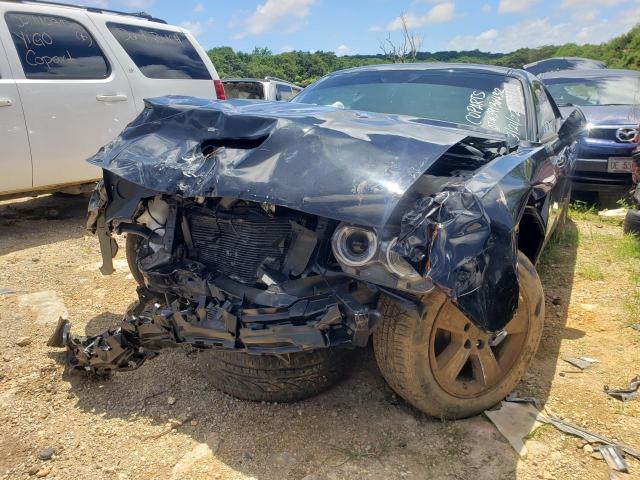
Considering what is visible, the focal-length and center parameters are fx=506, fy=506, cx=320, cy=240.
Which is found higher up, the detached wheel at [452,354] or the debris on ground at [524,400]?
the detached wheel at [452,354]

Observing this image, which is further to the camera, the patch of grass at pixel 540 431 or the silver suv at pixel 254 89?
the silver suv at pixel 254 89

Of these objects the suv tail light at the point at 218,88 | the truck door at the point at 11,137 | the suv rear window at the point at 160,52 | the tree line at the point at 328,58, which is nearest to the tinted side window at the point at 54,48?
the truck door at the point at 11,137

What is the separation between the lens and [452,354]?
229cm

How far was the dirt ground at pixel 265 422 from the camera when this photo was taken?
2113mm

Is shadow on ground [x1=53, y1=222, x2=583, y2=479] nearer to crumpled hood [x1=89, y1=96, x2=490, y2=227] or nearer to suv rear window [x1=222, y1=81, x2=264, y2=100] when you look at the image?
crumpled hood [x1=89, y1=96, x2=490, y2=227]

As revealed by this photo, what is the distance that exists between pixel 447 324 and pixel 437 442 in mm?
533

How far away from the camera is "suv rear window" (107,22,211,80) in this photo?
5.40 meters

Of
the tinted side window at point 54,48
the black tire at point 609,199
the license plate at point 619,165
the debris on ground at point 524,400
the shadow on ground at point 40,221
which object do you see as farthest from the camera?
the black tire at point 609,199

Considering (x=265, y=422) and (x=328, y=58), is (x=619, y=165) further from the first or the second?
(x=328, y=58)

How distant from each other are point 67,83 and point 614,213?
6.24m

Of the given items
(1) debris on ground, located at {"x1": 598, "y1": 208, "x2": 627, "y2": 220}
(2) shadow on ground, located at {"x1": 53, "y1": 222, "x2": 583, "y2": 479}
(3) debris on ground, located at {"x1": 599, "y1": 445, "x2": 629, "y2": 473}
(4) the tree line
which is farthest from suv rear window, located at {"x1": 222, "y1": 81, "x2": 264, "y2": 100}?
(4) the tree line

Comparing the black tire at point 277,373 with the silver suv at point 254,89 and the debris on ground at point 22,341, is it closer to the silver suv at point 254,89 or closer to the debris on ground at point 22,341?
the debris on ground at point 22,341

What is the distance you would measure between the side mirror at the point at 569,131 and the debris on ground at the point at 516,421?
5.41 feet

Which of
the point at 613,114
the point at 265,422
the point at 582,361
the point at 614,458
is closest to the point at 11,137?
the point at 265,422
